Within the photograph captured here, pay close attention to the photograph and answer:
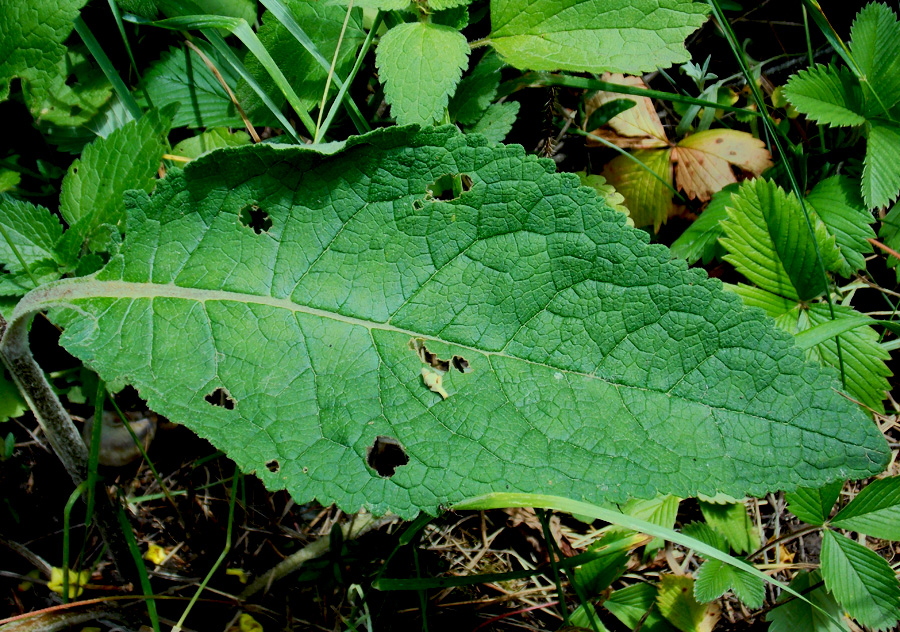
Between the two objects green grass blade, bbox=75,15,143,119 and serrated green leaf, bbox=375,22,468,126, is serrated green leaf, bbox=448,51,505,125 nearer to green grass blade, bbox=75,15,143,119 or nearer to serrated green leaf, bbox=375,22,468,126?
serrated green leaf, bbox=375,22,468,126

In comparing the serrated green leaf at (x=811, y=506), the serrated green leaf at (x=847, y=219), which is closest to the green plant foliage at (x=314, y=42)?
the serrated green leaf at (x=847, y=219)

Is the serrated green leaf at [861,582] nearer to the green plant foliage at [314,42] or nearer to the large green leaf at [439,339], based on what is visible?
the large green leaf at [439,339]

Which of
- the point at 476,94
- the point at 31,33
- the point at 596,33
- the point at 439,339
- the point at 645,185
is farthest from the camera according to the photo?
the point at 645,185

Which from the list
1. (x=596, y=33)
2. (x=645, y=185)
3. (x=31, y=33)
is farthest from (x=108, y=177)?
(x=645, y=185)

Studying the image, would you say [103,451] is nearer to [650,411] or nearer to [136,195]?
[136,195]

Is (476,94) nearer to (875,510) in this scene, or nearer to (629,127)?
(629,127)

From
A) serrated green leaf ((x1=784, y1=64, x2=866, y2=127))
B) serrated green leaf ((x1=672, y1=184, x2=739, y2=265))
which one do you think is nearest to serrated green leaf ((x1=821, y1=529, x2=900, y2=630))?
serrated green leaf ((x1=672, y1=184, x2=739, y2=265))
